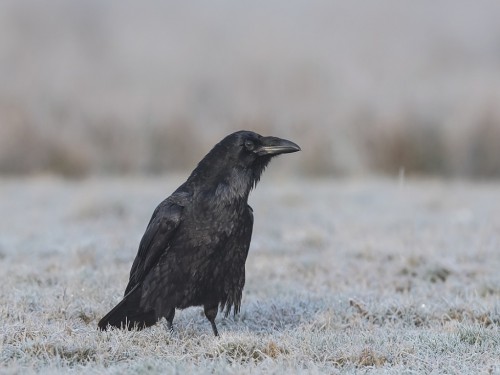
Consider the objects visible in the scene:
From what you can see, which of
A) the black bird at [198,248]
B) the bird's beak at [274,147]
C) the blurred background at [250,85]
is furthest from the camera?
the blurred background at [250,85]

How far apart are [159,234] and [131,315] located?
0.56m

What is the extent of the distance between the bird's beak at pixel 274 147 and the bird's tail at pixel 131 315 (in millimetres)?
1240

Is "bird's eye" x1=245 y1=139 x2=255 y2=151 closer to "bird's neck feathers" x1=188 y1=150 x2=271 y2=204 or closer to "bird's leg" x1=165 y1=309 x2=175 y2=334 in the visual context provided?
"bird's neck feathers" x1=188 y1=150 x2=271 y2=204

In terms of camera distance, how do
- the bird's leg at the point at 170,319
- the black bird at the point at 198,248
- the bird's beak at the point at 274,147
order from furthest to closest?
the bird's beak at the point at 274,147 < the bird's leg at the point at 170,319 < the black bird at the point at 198,248

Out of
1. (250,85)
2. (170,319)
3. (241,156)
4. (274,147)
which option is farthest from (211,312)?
(250,85)

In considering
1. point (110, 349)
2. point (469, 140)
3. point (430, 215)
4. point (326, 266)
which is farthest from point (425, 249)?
point (469, 140)

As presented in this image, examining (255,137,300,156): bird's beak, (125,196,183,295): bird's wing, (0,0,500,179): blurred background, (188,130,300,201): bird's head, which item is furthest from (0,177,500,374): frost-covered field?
(0,0,500,179): blurred background

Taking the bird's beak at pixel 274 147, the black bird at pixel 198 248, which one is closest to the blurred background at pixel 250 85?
the bird's beak at pixel 274 147

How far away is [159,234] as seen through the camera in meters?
5.36

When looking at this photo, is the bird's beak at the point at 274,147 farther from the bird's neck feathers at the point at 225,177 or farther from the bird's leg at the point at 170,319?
the bird's leg at the point at 170,319

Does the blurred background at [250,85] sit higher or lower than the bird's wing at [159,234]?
higher

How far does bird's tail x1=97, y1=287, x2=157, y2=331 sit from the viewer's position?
5.31 m

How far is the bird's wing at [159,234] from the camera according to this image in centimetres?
535

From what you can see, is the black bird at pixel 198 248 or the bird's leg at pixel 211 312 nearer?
the black bird at pixel 198 248
